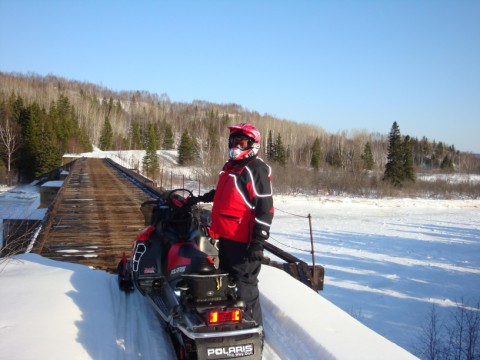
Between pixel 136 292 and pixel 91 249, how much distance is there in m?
2.32

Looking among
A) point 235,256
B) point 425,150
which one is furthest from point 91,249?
point 425,150

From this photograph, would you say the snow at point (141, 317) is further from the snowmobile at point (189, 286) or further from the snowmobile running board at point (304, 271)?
the snowmobile running board at point (304, 271)

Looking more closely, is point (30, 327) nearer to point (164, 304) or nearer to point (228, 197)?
point (164, 304)

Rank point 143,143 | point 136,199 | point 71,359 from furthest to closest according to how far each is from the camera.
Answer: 1. point 143,143
2. point 136,199
3. point 71,359

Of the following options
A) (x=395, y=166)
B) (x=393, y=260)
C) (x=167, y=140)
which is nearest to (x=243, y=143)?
(x=393, y=260)

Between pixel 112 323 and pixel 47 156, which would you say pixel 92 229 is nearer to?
pixel 112 323

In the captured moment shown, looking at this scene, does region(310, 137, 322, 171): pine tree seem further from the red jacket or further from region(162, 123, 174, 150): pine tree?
the red jacket

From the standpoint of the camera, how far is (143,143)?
94062 millimetres

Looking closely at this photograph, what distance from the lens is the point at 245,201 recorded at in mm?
3611

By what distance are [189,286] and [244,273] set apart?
2.20 ft

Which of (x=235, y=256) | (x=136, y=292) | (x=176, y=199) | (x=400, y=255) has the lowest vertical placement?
(x=400, y=255)

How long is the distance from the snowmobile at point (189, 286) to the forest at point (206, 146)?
3490 centimetres

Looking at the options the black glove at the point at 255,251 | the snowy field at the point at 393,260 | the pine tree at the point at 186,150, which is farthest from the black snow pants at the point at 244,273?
the pine tree at the point at 186,150

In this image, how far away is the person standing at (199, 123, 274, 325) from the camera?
355 cm
